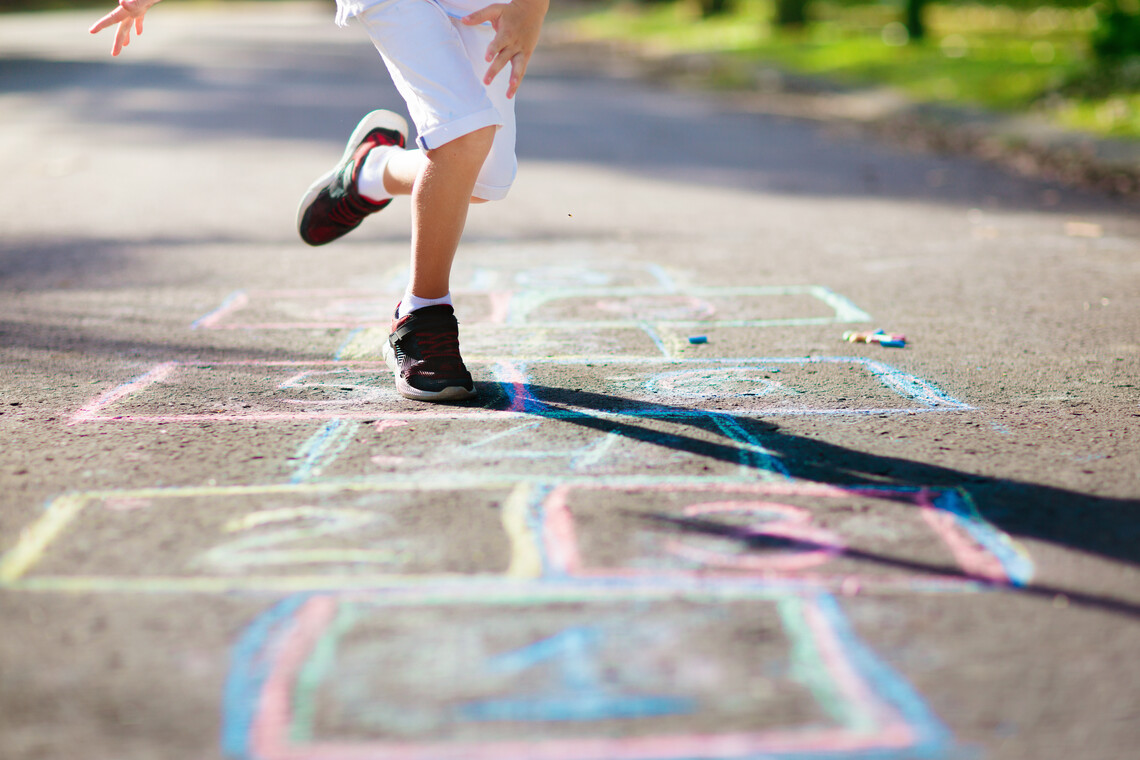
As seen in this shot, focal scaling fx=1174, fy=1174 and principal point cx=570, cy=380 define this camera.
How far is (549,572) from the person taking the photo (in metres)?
2.02

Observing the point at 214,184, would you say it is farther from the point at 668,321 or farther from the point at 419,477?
the point at 419,477

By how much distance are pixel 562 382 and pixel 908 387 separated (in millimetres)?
929

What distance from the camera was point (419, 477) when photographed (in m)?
2.45

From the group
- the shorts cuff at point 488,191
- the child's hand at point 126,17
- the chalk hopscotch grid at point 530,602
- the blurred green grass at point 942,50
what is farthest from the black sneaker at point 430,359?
the blurred green grass at point 942,50

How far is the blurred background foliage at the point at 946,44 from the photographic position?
10.3 meters

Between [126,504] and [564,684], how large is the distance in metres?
1.08

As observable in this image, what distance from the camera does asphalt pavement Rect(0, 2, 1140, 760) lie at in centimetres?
163

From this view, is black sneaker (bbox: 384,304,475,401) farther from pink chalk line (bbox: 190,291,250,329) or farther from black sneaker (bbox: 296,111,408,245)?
pink chalk line (bbox: 190,291,250,329)

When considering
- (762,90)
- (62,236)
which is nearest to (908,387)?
(62,236)

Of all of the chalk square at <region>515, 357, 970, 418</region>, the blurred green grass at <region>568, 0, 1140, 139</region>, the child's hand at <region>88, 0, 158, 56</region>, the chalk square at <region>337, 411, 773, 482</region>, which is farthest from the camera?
the blurred green grass at <region>568, 0, 1140, 139</region>

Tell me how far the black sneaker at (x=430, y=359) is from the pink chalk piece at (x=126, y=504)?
2.71 feet

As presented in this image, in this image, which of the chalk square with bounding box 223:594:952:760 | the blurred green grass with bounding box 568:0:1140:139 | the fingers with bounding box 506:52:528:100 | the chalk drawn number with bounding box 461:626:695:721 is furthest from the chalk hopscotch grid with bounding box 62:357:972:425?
the blurred green grass with bounding box 568:0:1140:139

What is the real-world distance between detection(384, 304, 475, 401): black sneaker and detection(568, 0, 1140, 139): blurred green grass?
7138 mm

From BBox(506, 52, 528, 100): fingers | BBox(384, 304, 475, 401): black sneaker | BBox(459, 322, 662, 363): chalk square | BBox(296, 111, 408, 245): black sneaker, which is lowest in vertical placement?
BBox(459, 322, 662, 363): chalk square
